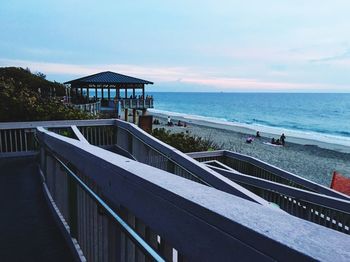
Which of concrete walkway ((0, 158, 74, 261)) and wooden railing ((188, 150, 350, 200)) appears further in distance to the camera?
wooden railing ((188, 150, 350, 200))

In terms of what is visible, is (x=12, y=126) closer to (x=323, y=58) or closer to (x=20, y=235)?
(x=20, y=235)

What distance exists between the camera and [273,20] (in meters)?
27.4

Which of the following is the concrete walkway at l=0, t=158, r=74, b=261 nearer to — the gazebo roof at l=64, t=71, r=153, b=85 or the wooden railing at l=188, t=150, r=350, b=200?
the wooden railing at l=188, t=150, r=350, b=200

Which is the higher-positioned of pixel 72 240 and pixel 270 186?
pixel 72 240

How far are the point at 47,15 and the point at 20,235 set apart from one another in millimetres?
18165

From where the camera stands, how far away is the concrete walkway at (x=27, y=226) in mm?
3295

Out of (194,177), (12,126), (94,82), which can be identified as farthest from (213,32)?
(194,177)

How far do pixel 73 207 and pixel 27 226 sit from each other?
3.73ft

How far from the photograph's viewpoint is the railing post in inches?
126

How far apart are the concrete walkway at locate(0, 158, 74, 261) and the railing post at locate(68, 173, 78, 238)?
23 cm

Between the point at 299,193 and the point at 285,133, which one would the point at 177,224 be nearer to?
the point at 299,193

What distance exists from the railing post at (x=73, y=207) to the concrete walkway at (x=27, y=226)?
0.77 ft

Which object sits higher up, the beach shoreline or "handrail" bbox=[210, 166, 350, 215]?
"handrail" bbox=[210, 166, 350, 215]

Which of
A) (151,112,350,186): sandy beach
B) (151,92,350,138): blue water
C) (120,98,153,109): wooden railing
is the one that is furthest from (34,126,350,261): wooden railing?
(151,92,350,138): blue water
